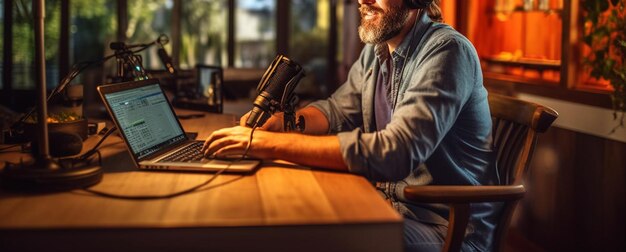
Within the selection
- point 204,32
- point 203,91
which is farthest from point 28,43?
point 204,32

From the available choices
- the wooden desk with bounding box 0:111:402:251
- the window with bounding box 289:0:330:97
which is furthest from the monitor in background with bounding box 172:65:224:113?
the window with bounding box 289:0:330:97

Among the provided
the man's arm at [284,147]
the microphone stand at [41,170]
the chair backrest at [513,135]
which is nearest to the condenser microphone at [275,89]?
the man's arm at [284,147]

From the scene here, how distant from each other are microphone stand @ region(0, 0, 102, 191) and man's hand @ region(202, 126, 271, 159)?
287 millimetres

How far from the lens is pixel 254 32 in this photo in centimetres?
664

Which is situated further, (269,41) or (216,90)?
(269,41)

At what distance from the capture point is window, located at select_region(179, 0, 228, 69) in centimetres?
640

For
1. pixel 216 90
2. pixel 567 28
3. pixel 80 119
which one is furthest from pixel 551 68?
pixel 80 119

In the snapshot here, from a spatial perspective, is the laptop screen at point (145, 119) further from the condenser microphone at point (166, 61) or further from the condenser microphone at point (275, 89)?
the condenser microphone at point (166, 61)

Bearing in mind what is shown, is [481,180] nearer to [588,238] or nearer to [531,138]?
[531,138]

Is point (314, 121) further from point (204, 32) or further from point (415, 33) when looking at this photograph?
point (204, 32)

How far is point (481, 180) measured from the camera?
1.85 meters

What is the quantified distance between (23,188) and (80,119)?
706 millimetres

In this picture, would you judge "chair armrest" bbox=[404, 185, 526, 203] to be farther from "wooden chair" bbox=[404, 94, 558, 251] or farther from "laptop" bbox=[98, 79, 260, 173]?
"laptop" bbox=[98, 79, 260, 173]

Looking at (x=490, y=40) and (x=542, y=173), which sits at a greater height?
(x=490, y=40)
